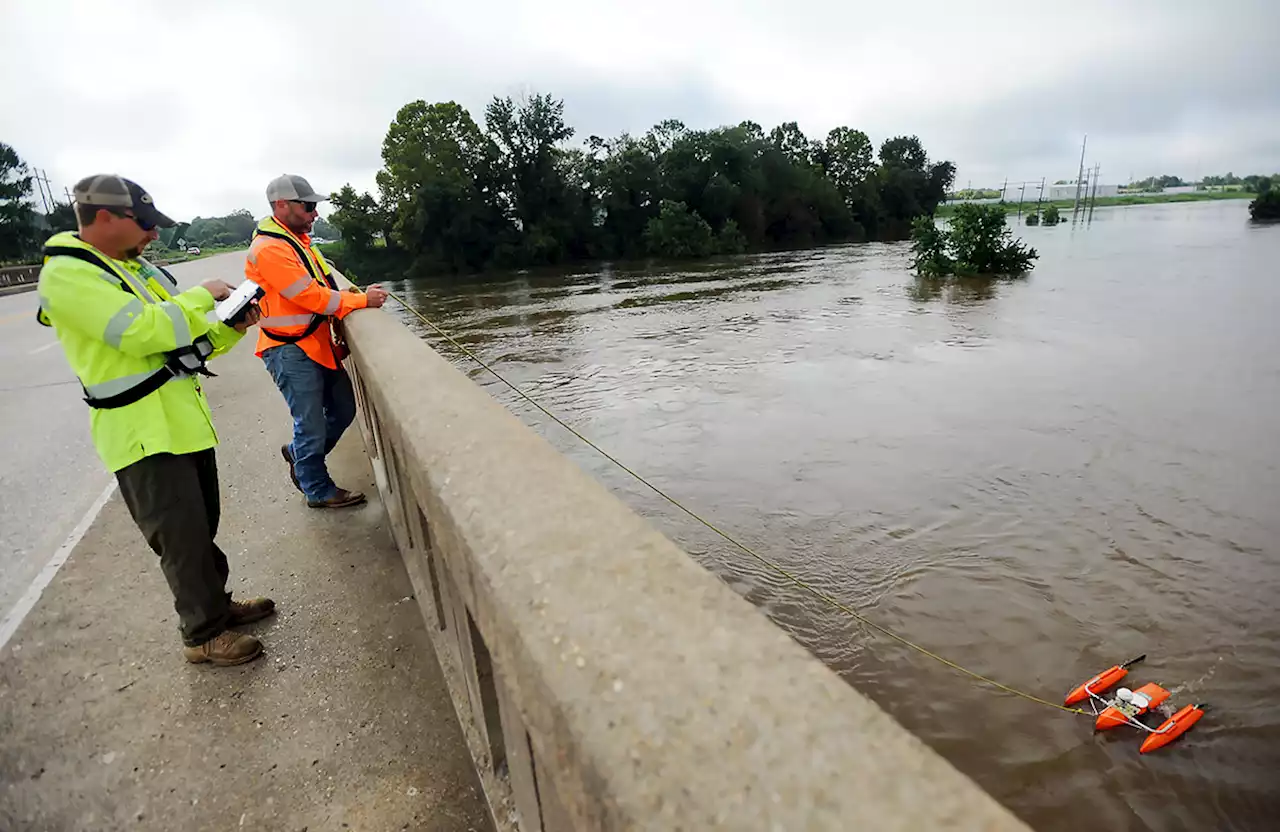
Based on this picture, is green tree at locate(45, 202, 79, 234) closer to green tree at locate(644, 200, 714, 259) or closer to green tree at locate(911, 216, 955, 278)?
green tree at locate(911, 216, 955, 278)

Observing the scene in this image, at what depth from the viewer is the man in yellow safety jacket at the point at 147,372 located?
2404 mm

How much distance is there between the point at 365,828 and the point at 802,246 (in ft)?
189

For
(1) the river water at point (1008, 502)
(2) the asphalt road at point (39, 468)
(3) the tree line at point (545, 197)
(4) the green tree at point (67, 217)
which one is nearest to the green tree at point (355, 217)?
(3) the tree line at point (545, 197)

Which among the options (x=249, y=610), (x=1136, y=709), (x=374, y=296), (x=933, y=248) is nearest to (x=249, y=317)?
(x=249, y=610)

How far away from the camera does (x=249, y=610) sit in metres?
3.06

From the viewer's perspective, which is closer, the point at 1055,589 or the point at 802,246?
the point at 1055,589

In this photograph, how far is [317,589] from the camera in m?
3.33

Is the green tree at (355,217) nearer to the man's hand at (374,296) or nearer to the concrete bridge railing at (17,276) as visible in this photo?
the concrete bridge railing at (17,276)

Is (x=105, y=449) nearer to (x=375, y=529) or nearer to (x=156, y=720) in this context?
(x=156, y=720)

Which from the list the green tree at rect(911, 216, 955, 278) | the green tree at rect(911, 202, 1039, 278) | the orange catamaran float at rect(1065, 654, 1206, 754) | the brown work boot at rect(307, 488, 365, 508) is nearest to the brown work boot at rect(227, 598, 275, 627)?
the brown work boot at rect(307, 488, 365, 508)

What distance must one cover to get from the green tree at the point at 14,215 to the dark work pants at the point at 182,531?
2160 inches

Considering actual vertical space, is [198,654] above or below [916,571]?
above

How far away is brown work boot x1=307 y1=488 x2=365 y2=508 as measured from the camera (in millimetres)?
4215

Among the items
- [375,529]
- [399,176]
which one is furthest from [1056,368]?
[399,176]
